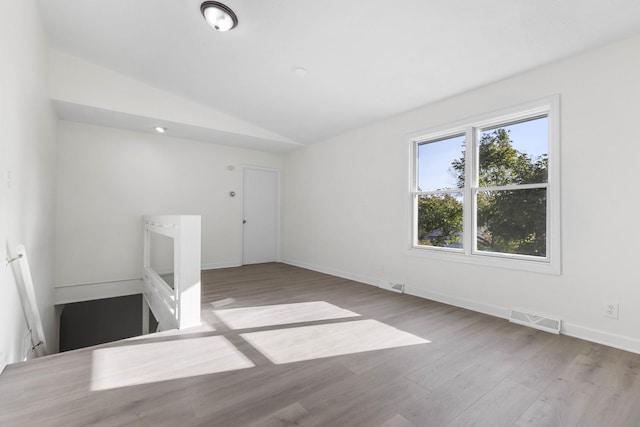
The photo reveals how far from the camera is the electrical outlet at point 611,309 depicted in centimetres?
240

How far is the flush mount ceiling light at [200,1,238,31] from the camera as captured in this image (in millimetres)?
2512

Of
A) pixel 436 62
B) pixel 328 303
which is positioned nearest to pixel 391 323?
pixel 328 303

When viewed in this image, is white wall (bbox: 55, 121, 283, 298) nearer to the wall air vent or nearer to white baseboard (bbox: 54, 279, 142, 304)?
white baseboard (bbox: 54, 279, 142, 304)

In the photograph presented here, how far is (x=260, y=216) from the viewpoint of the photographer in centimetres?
638

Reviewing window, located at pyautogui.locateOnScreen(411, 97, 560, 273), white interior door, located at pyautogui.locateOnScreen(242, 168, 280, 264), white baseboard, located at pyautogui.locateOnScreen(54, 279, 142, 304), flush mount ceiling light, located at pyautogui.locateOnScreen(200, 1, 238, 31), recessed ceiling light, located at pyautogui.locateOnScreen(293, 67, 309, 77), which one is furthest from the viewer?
white interior door, located at pyautogui.locateOnScreen(242, 168, 280, 264)

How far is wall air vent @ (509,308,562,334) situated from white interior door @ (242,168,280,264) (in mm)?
4655

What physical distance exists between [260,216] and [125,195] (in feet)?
8.10

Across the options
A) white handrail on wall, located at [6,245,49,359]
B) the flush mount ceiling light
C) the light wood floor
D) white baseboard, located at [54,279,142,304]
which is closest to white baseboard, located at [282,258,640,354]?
the light wood floor

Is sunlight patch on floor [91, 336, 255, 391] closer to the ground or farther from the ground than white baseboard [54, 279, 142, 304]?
farther from the ground

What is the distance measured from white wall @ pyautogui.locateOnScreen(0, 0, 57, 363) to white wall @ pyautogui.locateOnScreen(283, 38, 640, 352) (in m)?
3.82

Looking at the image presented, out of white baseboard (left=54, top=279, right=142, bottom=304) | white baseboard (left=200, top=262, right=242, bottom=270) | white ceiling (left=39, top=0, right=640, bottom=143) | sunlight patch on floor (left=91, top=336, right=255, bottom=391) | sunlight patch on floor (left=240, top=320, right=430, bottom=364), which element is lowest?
white baseboard (left=54, top=279, right=142, bottom=304)

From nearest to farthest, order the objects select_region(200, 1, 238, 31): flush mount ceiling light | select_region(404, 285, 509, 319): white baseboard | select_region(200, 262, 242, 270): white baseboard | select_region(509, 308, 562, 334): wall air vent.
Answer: select_region(200, 1, 238, 31): flush mount ceiling light < select_region(509, 308, 562, 334): wall air vent < select_region(404, 285, 509, 319): white baseboard < select_region(200, 262, 242, 270): white baseboard

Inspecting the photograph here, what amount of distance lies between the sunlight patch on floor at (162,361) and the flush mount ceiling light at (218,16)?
2781 mm

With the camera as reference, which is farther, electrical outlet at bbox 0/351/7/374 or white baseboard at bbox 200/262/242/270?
white baseboard at bbox 200/262/242/270
